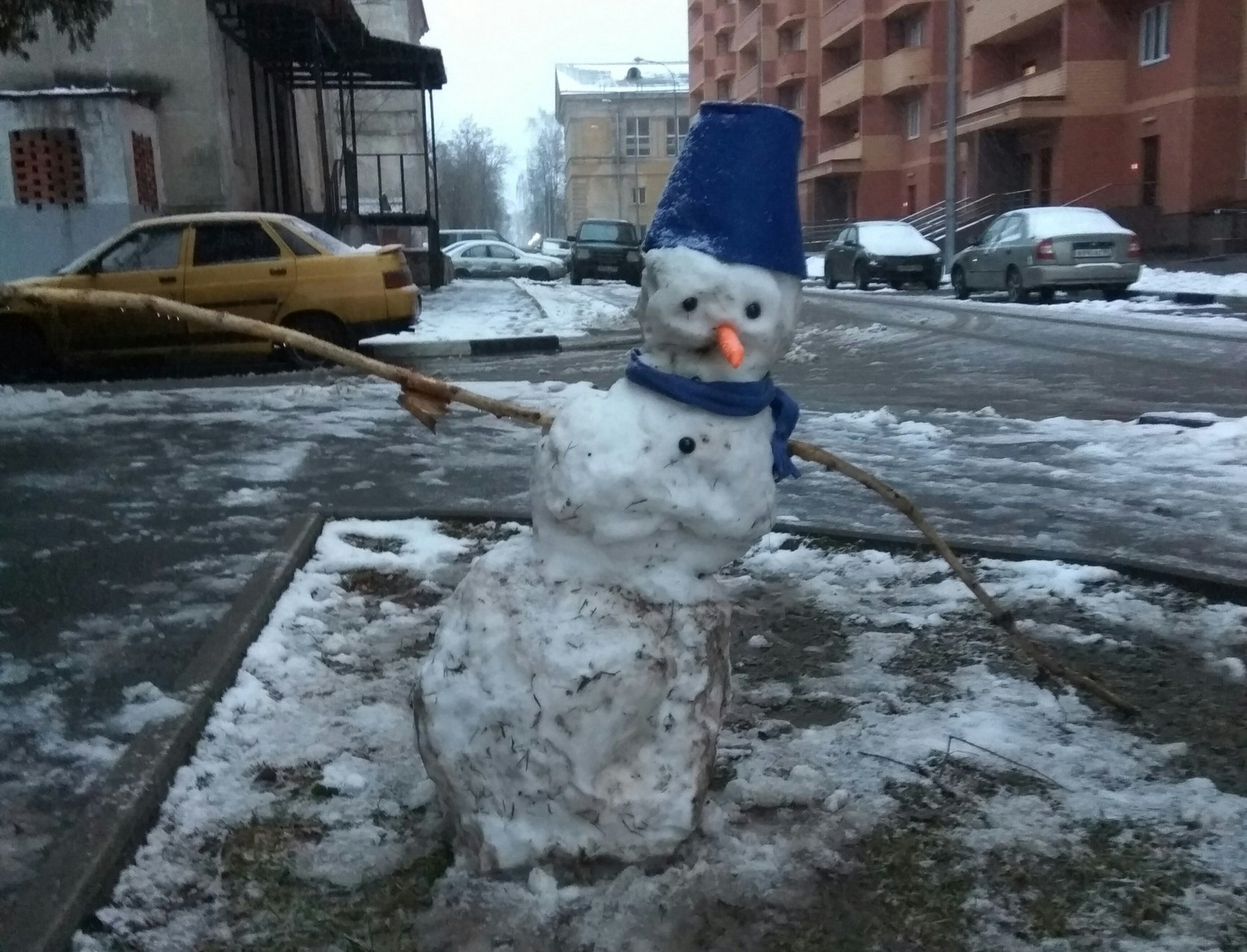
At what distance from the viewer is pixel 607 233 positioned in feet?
102

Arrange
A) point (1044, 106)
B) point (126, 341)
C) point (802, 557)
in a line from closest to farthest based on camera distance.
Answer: point (802, 557)
point (126, 341)
point (1044, 106)

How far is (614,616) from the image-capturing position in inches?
102

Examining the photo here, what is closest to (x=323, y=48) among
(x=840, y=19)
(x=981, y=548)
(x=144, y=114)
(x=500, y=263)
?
(x=144, y=114)

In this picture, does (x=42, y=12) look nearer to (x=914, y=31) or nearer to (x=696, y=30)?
(x=914, y=31)

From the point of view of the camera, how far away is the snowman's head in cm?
254

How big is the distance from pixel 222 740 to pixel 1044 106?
3095cm

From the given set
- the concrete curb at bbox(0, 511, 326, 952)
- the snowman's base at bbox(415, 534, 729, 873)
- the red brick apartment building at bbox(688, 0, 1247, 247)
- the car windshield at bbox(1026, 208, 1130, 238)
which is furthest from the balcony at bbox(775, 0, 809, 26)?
the snowman's base at bbox(415, 534, 729, 873)

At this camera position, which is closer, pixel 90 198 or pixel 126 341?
pixel 126 341

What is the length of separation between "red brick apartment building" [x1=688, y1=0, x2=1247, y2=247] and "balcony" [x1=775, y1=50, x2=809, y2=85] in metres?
0.11

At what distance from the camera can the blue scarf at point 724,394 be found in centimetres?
254

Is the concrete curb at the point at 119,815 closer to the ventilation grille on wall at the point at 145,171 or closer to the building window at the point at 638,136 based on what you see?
the ventilation grille on wall at the point at 145,171

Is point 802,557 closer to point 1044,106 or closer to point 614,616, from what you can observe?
point 614,616

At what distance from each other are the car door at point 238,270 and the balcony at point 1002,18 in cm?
2456

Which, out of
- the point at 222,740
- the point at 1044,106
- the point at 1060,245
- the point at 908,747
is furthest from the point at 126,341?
the point at 1044,106
